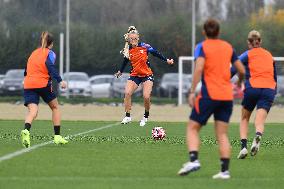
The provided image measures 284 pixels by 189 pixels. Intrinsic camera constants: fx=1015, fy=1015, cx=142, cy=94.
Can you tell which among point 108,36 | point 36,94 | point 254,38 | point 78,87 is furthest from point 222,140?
point 108,36

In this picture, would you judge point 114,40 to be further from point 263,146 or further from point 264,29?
point 263,146

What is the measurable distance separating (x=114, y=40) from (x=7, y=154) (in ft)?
188

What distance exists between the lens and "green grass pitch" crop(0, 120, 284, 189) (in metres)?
11.9

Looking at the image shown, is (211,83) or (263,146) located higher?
(211,83)

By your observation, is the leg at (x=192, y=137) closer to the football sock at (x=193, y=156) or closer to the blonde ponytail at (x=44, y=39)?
the football sock at (x=193, y=156)

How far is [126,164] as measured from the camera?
569 inches

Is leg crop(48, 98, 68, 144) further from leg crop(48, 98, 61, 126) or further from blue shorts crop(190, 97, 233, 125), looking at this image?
blue shorts crop(190, 97, 233, 125)

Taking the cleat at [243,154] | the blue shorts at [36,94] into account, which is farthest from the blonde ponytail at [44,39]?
the cleat at [243,154]

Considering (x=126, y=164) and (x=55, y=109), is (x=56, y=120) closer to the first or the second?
(x=55, y=109)

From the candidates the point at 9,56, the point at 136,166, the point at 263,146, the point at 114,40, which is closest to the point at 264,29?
the point at 114,40

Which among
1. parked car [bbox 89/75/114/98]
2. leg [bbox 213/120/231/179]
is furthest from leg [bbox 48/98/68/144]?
parked car [bbox 89/75/114/98]

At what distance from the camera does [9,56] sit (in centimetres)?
7000

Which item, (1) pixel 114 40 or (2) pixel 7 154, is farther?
(1) pixel 114 40

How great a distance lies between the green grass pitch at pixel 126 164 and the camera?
39.1 feet
